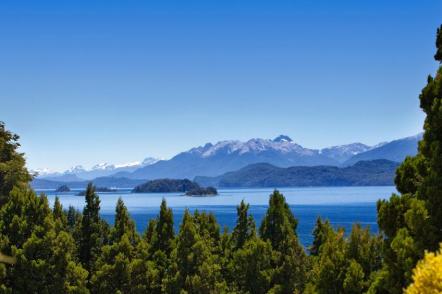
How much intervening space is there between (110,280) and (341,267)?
1742 centimetres

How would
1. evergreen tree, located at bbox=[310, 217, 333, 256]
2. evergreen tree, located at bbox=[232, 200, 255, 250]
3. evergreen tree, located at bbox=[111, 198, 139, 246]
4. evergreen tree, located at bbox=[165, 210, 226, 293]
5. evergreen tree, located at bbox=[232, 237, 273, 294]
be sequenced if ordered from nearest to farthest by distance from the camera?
evergreen tree, located at bbox=[165, 210, 226, 293]
evergreen tree, located at bbox=[232, 237, 273, 294]
evergreen tree, located at bbox=[111, 198, 139, 246]
evergreen tree, located at bbox=[232, 200, 255, 250]
evergreen tree, located at bbox=[310, 217, 333, 256]

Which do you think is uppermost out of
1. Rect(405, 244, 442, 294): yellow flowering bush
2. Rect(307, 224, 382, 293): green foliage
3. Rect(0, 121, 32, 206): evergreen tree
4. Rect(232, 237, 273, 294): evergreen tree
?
Rect(0, 121, 32, 206): evergreen tree

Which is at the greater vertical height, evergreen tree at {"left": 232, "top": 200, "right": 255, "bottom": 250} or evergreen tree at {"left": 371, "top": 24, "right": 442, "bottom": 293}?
evergreen tree at {"left": 371, "top": 24, "right": 442, "bottom": 293}

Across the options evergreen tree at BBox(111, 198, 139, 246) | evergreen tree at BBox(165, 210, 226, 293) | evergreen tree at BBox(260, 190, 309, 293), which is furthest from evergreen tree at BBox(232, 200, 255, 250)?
evergreen tree at BBox(111, 198, 139, 246)

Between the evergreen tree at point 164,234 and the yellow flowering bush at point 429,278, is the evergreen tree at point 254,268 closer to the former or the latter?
the evergreen tree at point 164,234

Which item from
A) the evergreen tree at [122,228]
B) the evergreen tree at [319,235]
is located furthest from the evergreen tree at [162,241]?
the evergreen tree at [319,235]

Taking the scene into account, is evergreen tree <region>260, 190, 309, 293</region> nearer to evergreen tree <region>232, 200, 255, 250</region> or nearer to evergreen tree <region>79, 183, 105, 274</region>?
evergreen tree <region>232, 200, 255, 250</region>

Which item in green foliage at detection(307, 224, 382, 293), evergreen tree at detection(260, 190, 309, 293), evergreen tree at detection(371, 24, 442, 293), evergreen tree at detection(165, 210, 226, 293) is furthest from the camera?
evergreen tree at detection(260, 190, 309, 293)

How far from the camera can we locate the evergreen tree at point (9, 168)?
4296cm

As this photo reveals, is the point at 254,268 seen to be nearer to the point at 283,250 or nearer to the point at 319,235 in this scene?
the point at 283,250

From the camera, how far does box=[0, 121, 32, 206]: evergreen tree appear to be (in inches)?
1691

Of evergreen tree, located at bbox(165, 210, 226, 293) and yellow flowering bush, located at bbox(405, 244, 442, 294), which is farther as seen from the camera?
evergreen tree, located at bbox(165, 210, 226, 293)

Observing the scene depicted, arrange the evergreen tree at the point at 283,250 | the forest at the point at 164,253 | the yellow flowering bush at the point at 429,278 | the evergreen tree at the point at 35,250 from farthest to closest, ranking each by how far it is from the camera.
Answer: the evergreen tree at the point at 283,250 → the evergreen tree at the point at 35,250 → the forest at the point at 164,253 → the yellow flowering bush at the point at 429,278

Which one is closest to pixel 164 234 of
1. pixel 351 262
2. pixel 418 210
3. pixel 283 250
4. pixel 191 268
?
pixel 191 268
